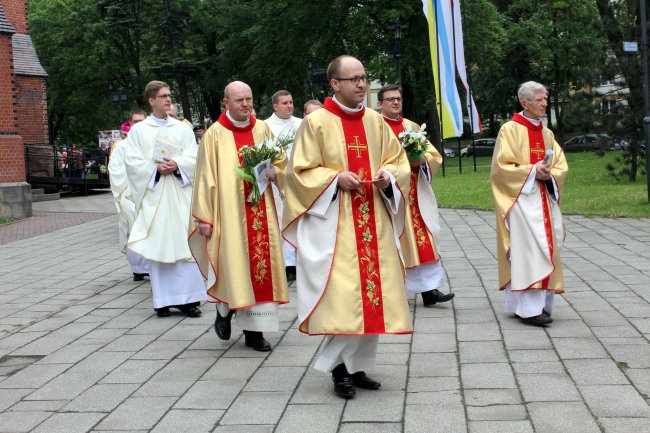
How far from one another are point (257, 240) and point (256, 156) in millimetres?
673

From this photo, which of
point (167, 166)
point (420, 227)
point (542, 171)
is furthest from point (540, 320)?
point (167, 166)

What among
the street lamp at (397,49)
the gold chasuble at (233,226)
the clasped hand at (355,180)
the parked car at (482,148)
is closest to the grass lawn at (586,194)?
the street lamp at (397,49)

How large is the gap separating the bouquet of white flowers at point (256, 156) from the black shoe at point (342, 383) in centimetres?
191

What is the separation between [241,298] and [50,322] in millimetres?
2504

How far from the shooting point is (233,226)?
275 inches

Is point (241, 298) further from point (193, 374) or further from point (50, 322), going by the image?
point (50, 322)

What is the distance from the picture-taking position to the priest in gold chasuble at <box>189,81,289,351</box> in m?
6.89

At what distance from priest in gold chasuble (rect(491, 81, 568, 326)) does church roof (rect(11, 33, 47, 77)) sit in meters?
26.2

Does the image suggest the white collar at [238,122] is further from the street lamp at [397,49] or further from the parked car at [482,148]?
the parked car at [482,148]

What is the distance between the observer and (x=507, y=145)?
25.2 feet

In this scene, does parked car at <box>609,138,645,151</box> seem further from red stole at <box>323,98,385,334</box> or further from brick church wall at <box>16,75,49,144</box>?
brick church wall at <box>16,75,49,144</box>

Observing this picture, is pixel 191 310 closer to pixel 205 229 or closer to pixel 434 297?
pixel 205 229

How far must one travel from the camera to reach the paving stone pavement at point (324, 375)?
500 cm

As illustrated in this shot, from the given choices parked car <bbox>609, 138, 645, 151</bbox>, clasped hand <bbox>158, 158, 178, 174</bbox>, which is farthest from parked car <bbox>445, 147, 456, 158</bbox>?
clasped hand <bbox>158, 158, 178, 174</bbox>
